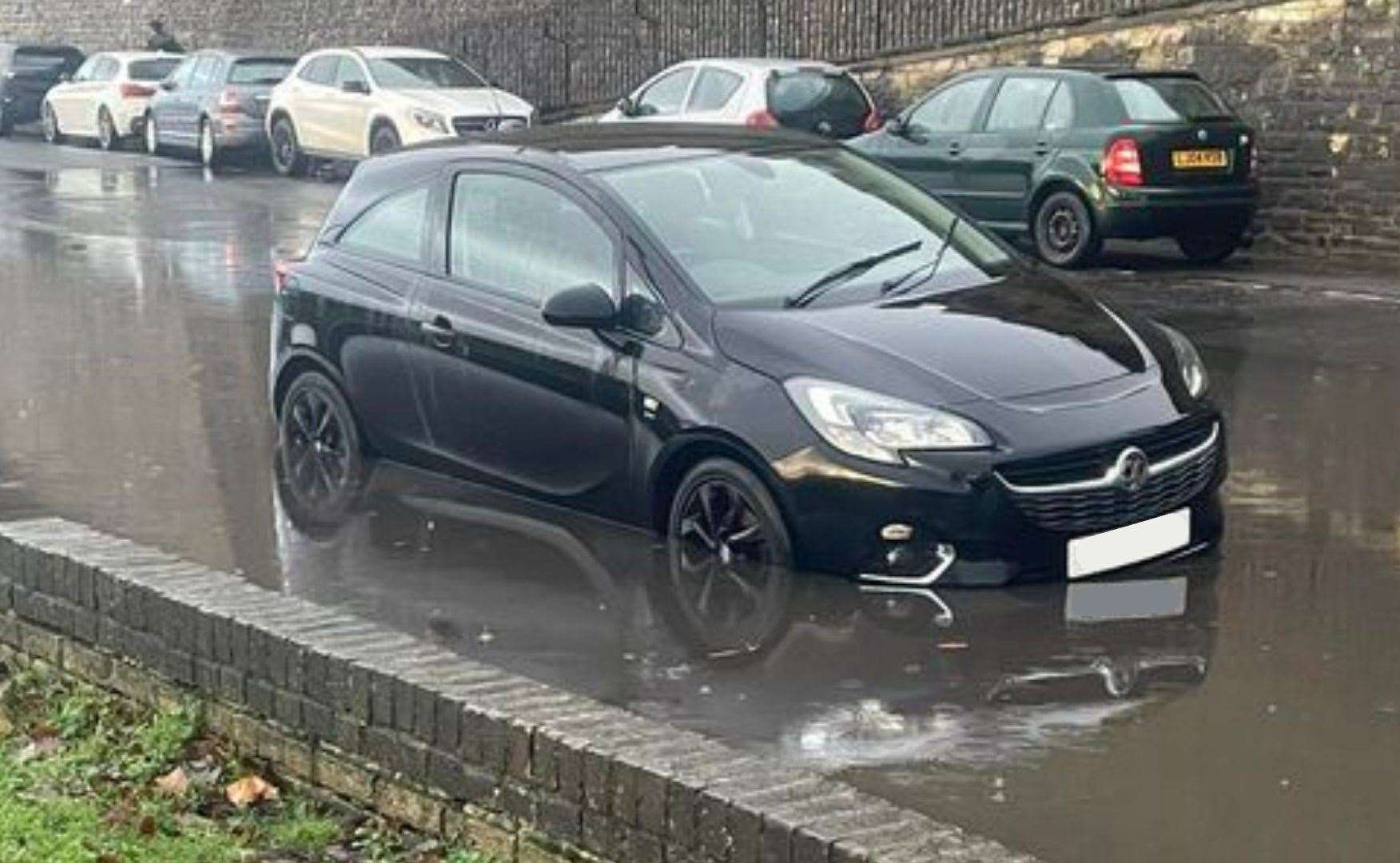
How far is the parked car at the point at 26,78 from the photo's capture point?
42.5 m

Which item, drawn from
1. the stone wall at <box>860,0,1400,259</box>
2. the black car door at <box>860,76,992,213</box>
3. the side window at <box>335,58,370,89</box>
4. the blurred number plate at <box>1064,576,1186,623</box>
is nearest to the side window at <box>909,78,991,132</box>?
the black car door at <box>860,76,992,213</box>

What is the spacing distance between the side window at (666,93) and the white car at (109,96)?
1386cm

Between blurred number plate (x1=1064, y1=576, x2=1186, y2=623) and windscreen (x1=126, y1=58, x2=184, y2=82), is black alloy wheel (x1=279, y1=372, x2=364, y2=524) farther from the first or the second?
windscreen (x1=126, y1=58, x2=184, y2=82)

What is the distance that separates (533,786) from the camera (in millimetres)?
5410

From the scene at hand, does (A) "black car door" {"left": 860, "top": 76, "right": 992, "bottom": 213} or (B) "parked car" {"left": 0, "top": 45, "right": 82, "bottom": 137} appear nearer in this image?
(A) "black car door" {"left": 860, "top": 76, "right": 992, "bottom": 213}

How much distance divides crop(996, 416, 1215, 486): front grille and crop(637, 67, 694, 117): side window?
55.8ft

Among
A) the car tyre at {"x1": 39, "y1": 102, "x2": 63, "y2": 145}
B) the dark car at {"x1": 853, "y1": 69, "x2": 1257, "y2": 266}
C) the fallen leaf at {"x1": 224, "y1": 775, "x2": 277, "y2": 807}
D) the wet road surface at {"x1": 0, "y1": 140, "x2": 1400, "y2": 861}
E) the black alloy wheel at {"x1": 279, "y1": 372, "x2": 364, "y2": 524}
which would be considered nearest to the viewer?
the wet road surface at {"x1": 0, "y1": 140, "x2": 1400, "y2": 861}

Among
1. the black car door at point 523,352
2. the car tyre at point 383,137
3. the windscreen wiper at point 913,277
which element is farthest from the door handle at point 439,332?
the car tyre at point 383,137

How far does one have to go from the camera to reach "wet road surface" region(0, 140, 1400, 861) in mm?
5547

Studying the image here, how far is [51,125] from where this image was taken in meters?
39.7

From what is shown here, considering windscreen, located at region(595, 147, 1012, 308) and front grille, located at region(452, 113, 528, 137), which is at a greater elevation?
windscreen, located at region(595, 147, 1012, 308)

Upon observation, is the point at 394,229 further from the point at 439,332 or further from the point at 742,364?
the point at 742,364

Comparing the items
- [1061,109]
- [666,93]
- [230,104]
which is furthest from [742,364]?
[230,104]

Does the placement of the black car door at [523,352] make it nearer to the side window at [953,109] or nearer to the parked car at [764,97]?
the side window at [953,109]
